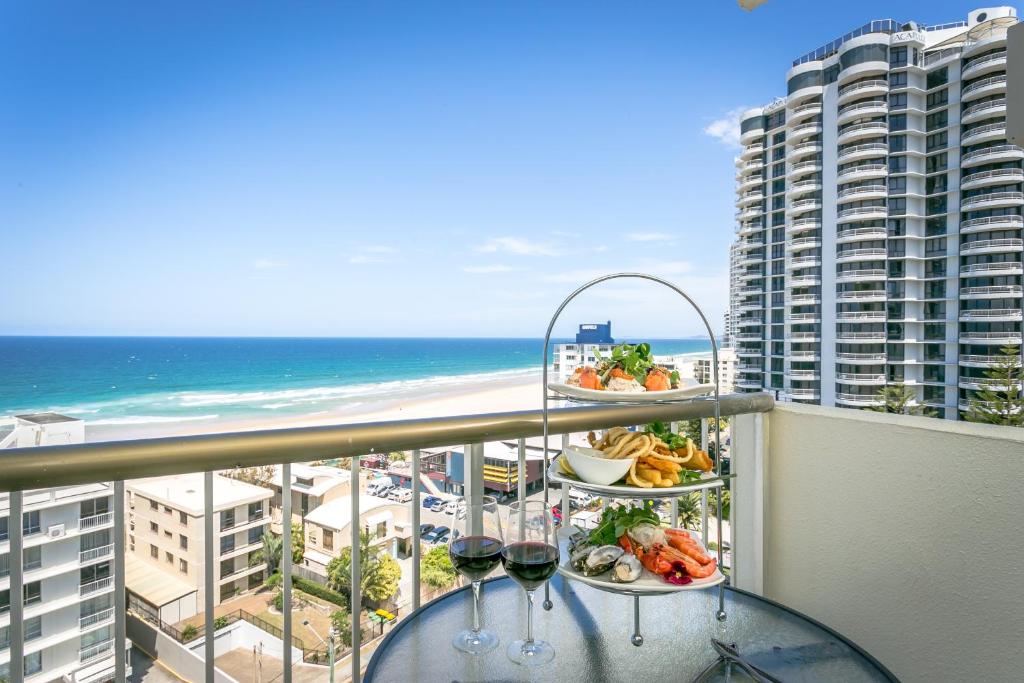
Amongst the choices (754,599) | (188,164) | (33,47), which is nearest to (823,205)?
(754,599)

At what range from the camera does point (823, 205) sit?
11914 mm

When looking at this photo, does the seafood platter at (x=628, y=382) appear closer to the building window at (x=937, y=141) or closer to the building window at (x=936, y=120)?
the building window at (x=937, y=141)

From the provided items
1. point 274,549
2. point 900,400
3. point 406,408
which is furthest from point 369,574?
point 406,408

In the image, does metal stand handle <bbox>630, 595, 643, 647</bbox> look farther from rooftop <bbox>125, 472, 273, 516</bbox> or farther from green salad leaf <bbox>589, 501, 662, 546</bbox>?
rooftop <bbox>125, 472, 273, 516</bbox>

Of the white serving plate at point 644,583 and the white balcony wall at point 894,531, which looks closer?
the white serving plate at point 644,583

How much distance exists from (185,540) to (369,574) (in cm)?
125

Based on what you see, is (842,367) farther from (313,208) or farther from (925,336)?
(313,208)

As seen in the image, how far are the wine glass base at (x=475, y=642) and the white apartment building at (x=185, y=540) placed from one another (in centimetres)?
202

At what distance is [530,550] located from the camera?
83 centimetres

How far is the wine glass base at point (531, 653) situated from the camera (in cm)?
86

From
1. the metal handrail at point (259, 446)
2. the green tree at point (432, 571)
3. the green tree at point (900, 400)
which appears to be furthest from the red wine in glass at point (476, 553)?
the green tree at point (900, 400)

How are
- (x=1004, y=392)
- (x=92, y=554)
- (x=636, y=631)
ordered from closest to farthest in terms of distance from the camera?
(x=636, y=631), (x=92, y=554), (x=1004, y=392)

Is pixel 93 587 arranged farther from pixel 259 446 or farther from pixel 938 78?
pixel 938 78

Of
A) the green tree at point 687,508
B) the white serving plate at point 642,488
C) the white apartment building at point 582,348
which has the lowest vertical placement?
the green tree at point 687,508
